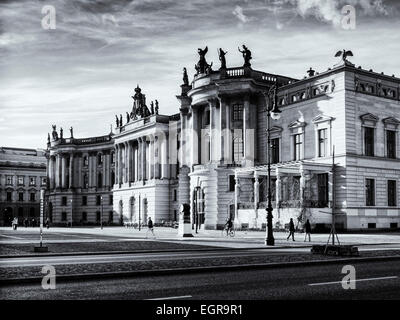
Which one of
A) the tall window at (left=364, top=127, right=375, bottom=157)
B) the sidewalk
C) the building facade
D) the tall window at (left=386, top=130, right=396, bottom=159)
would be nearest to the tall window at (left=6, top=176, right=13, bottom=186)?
the building facade

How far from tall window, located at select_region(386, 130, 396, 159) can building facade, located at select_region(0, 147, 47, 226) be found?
4186 inches

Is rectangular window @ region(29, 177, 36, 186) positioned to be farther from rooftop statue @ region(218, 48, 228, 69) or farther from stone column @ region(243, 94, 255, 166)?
stone column @ region(243, 94, 255, 166)

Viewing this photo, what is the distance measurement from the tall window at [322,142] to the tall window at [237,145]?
39.5ft

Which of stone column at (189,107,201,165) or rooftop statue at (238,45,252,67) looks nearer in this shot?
rooftop statue at (238,45,252,67)

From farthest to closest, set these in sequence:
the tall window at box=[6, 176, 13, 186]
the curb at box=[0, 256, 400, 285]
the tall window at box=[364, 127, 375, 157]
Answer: the tall window at box=[6, 176, 13, 186] < the tall window at box=[364, 127, 375, 157] < the curb at box=[0, 256, 400, 285]

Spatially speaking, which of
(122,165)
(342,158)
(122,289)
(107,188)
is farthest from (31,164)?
(122,289)

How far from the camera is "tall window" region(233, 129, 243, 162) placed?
70.3 metres

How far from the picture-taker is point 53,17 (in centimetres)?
1288

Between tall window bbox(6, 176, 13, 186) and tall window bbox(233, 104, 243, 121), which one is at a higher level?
tall window bbox(233, 104, 243, 121)

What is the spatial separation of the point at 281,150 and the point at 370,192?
11.8m
